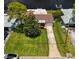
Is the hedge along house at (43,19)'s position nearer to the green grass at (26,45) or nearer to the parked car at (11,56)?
the green grass at (26,45)

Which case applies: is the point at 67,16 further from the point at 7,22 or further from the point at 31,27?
the point at 7,22

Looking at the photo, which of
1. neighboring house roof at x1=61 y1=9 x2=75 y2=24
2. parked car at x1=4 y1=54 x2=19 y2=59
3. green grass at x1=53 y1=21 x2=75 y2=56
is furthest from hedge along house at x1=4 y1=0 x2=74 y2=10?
parked car at x1=4 y1=54 x2=19 y2=59

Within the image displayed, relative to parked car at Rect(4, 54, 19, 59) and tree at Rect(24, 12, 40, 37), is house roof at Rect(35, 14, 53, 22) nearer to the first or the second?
tree at Rect(24, 12, 40, 37)

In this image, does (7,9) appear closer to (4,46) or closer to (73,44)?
(4,46)

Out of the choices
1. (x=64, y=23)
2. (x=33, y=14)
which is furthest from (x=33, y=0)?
(x=64, y=23)

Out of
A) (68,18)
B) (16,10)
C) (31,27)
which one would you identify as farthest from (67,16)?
(16,10)
